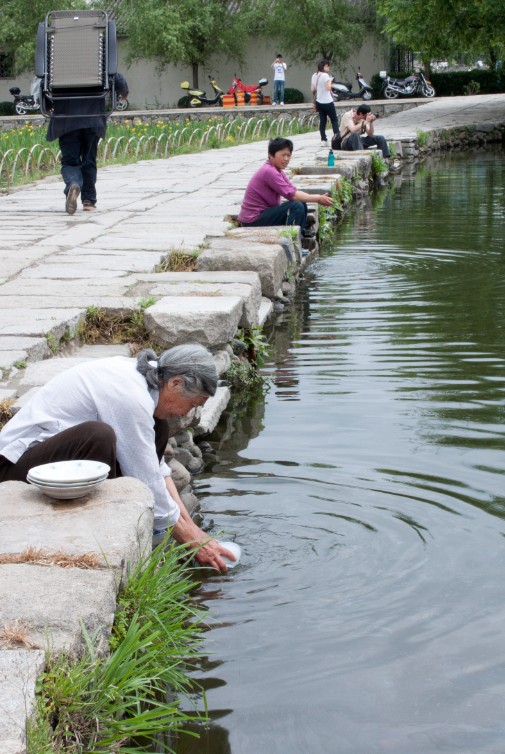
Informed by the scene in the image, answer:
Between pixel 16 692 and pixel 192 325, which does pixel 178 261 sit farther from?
pixel 16 692

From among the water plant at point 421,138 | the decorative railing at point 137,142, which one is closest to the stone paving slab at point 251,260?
the decorative railing at point 137,142

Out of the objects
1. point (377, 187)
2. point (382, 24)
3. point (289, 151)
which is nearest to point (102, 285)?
point (289, 151)

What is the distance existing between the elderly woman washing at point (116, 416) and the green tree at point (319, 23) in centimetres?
3129

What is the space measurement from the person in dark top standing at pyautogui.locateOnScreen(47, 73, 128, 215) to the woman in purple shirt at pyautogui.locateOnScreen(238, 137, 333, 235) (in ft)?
5.00

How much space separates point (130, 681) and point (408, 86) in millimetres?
31950

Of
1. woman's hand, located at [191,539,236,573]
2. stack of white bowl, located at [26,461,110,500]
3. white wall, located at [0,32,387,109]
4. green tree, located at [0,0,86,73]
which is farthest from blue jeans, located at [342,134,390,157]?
green tree, located at [0,0,86,73]

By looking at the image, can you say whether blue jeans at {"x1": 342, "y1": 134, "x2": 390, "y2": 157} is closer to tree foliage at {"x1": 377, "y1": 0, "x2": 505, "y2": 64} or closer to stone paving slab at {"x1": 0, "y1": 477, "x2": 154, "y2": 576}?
tree foliage at {"x1": 377, "y1": 0, "x2": 505, "y2": 64}

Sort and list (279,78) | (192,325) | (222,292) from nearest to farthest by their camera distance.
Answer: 1. (192,325)
2. (222,292)
3. (279,78)

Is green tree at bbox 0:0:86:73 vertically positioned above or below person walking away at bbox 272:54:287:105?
above

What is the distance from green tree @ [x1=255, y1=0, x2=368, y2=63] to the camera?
3328 cm

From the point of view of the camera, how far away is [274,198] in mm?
9492

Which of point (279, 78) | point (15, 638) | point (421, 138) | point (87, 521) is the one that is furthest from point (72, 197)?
point (279, 78)

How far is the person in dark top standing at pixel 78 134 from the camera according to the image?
9.59 metres

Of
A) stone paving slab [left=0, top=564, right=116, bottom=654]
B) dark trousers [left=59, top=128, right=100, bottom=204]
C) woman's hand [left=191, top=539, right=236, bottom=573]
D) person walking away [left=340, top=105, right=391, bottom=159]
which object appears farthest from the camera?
person walking away [left=340, top=105, right=391, bottom=159]
